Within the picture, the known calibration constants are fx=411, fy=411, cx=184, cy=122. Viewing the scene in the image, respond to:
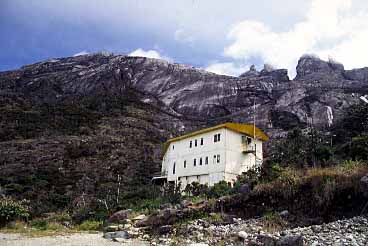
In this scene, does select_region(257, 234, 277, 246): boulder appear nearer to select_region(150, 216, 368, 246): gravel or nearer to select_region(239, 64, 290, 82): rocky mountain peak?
select_region(150, 216, 368, 246): gravel

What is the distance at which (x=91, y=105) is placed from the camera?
10175 cm

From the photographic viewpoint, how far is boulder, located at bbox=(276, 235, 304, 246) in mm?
11102

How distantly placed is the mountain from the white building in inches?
276

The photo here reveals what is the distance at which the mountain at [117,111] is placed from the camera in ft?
189

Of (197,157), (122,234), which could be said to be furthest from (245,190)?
(197,157)

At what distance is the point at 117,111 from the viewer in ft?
325

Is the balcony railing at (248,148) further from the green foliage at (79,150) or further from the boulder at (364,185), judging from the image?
the boulder at (364,185)

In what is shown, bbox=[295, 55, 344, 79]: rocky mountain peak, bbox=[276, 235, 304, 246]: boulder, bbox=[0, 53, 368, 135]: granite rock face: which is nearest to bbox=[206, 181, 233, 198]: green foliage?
bbox=[276, 235, 304, 246]: boulder

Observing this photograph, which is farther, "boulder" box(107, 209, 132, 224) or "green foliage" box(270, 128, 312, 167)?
"green foliage" box(270, 128, 312, 167)

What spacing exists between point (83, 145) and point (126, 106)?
120 ft

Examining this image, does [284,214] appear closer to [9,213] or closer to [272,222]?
[272,222]

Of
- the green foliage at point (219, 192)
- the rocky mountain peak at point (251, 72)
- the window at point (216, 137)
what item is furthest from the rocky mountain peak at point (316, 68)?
the green foliage at point (219, 192)

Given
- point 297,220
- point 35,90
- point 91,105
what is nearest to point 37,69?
point 35,90

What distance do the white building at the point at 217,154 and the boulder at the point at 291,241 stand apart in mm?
31298
